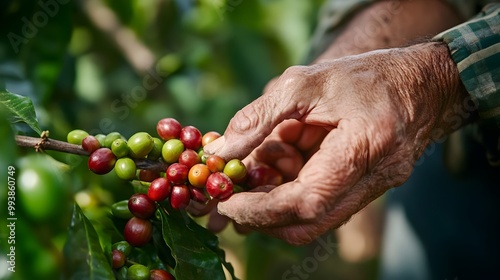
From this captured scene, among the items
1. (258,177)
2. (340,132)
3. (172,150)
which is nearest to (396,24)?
(258,177)

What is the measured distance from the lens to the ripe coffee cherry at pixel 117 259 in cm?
132

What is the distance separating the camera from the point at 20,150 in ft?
4.59

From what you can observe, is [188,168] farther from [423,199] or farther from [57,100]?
[423,199]

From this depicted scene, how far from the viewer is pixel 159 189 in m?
1.38

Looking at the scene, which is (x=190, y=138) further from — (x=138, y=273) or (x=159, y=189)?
(x=138, y=273)

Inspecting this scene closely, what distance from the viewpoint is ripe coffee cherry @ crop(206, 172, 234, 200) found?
53.5 inches

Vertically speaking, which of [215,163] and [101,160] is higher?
[101,160]

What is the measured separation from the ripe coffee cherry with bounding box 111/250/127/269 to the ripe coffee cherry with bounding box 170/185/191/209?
17 cm

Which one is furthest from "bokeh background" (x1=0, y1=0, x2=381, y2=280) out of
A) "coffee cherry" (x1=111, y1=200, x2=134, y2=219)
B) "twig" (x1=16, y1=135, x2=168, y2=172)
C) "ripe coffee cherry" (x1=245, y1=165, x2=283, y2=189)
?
"ripe coffee cherry" (x1=245, y1=165, x2=283, y2=189)

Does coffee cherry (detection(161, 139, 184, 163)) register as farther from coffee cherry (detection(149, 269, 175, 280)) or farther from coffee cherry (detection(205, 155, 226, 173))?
coffee cherry (detection(149, 269, 175, 280))

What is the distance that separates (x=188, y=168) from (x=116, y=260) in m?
0.28

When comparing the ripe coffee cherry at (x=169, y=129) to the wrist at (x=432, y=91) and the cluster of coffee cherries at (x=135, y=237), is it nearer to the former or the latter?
the cluster of coffee cherries at (x=135, y=237)

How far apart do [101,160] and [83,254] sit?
248 millimetres

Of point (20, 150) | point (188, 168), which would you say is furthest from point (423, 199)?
point (20, 150)
